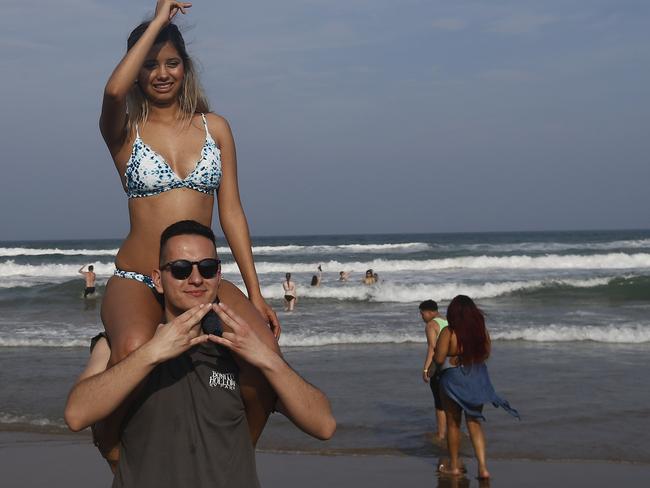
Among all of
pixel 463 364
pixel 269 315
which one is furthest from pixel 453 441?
pixel 269 315

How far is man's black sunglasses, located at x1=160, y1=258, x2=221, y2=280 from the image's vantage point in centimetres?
267

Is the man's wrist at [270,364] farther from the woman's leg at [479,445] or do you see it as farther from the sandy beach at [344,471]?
the woman's leg at [479,445]

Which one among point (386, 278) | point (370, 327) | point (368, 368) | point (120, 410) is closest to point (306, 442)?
point (368, 368)

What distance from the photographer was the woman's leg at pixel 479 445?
7441 millimetres

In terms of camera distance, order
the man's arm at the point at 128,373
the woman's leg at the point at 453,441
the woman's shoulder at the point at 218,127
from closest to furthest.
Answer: the man's arm at the point at 128,373
the woman's shoulder at the point at 218,127
the woman's leg at the point at 453,441

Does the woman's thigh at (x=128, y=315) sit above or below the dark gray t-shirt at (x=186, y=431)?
above

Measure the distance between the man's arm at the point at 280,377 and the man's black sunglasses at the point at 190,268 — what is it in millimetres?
124

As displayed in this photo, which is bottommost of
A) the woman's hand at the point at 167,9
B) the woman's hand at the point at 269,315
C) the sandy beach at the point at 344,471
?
the sandy beach at the point at 344,471

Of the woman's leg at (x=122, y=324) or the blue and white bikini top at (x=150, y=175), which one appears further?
the blue and white bikini top at (x=150, y=175)

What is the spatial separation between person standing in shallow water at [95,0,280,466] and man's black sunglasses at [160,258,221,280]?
0.40 meters

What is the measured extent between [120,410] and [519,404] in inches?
326

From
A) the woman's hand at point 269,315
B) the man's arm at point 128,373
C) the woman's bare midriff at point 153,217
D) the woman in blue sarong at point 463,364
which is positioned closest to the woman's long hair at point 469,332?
A: the woman in blue sarong at point 463,364

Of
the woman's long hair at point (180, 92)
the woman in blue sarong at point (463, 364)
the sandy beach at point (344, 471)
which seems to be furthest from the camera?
the woman in blue sarong at point (463, 364)

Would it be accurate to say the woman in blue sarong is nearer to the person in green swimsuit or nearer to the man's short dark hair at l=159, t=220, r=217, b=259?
the person in green swimsuit
